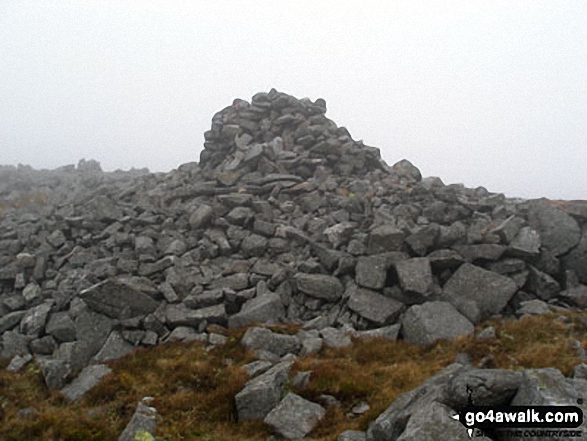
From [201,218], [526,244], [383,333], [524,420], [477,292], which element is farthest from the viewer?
[201,218]

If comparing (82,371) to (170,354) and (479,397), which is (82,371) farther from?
(479,397)

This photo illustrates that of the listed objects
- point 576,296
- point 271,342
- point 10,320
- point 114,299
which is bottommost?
point 271,342

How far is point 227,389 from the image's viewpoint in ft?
41.8

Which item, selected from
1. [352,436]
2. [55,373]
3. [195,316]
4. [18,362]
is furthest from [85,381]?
[352,436]

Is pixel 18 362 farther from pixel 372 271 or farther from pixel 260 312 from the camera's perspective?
pixel 372 271

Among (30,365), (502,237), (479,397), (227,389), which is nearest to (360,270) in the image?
(502,237)

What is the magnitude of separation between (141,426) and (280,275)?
386 inches

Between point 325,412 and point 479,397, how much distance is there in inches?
189

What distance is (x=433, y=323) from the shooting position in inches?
631

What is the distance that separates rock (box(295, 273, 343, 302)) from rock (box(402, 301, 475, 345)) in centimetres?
328

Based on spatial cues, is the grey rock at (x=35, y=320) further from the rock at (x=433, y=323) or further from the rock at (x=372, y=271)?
the rock at (x=433, y=323)

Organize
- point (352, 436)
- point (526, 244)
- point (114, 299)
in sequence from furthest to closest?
point (526, 244) < point (114, 299) < point (352, 436)

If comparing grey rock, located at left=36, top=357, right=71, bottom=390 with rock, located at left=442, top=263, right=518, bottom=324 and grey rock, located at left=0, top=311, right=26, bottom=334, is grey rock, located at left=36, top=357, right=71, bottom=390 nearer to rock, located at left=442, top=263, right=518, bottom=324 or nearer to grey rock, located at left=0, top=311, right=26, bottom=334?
grey rock, located at left=0, top=311, right=26, bottom=334

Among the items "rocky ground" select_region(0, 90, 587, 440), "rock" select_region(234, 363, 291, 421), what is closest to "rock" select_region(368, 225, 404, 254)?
"rocky ground" select_region(0, 90, 587, 440)
